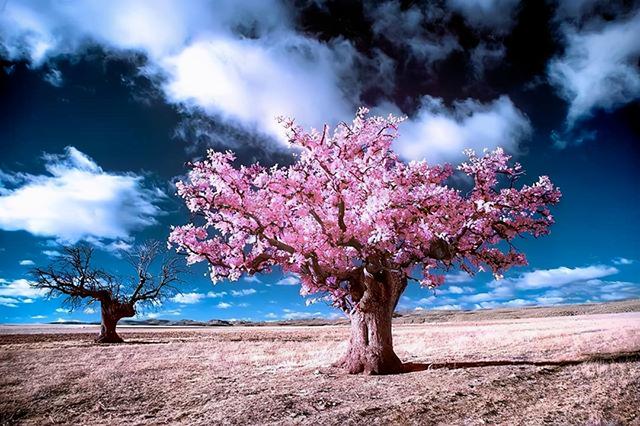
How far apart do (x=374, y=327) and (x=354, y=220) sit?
4.70m

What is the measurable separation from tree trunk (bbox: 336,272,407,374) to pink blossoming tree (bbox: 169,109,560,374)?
0.04 metres

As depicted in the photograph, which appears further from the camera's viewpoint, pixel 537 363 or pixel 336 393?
pixel 537 363

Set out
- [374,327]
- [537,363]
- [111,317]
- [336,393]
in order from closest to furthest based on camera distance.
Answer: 1. [336,393]
2. [537,363]
3. [374,327]
4. [111,317]

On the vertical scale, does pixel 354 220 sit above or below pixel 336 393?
above

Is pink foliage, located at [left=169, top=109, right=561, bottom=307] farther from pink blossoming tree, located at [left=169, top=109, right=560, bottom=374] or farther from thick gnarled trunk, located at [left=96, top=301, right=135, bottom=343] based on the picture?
thick gnarled trunk, located at [left=96, top=301, right=135, bottom=343]

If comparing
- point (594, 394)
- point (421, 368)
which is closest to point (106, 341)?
point (421, 368)

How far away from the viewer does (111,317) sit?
42562mm

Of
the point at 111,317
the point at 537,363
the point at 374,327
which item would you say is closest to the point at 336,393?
the point at 374,327

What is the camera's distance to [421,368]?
59.4ft

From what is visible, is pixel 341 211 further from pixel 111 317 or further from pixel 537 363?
pixel 111 317

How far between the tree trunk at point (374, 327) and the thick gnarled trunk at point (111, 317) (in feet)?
105

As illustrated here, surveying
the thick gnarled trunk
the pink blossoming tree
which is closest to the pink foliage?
the pink blossoming tree

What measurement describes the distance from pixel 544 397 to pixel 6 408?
16528mm

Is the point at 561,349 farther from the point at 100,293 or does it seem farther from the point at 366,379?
the point at 100,293
